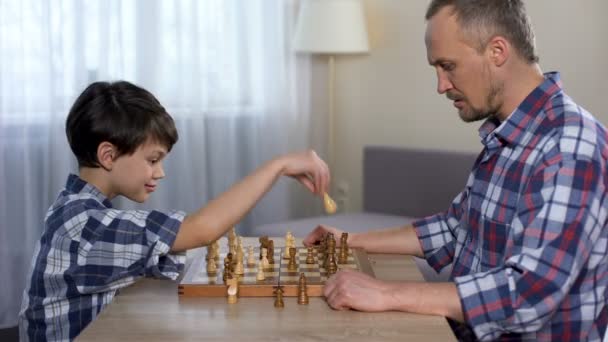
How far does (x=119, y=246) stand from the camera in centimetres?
174

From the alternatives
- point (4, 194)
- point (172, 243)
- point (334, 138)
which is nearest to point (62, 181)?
point (4, 194)

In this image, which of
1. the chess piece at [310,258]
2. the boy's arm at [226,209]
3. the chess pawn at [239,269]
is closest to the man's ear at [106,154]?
the boy's arm at [226,209]

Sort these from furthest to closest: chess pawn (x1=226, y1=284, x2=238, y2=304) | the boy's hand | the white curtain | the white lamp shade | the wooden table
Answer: the white lamp shade < the white curtain < the boy's hand < chess pawn (x1=226, y1=284, x2=238, y2=304) < the wooden table

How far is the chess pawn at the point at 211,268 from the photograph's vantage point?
1.85m

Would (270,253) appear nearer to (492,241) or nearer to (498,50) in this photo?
(492,241)

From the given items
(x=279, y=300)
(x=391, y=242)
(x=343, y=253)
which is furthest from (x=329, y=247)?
(x=279, y=300)

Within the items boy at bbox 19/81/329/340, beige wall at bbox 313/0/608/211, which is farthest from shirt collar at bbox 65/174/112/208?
beige wall at bbox 313/0/608/211

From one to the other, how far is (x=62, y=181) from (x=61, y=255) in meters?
2.48

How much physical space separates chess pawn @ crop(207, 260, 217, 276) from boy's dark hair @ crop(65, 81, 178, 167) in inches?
12.6

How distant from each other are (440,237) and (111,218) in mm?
824

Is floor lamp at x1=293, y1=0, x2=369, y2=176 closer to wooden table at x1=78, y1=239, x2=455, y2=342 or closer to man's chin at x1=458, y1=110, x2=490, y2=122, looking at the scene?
man's chin at x1=458, y1=110, x2=490, y2=122

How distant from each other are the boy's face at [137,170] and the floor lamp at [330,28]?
9.53ft

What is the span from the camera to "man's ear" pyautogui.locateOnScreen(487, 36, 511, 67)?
6.21ft

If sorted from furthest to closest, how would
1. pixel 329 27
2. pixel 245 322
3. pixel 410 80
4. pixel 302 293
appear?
pixel 410 80
pixel 329 27
pixel 302 293
pixel 245 322
